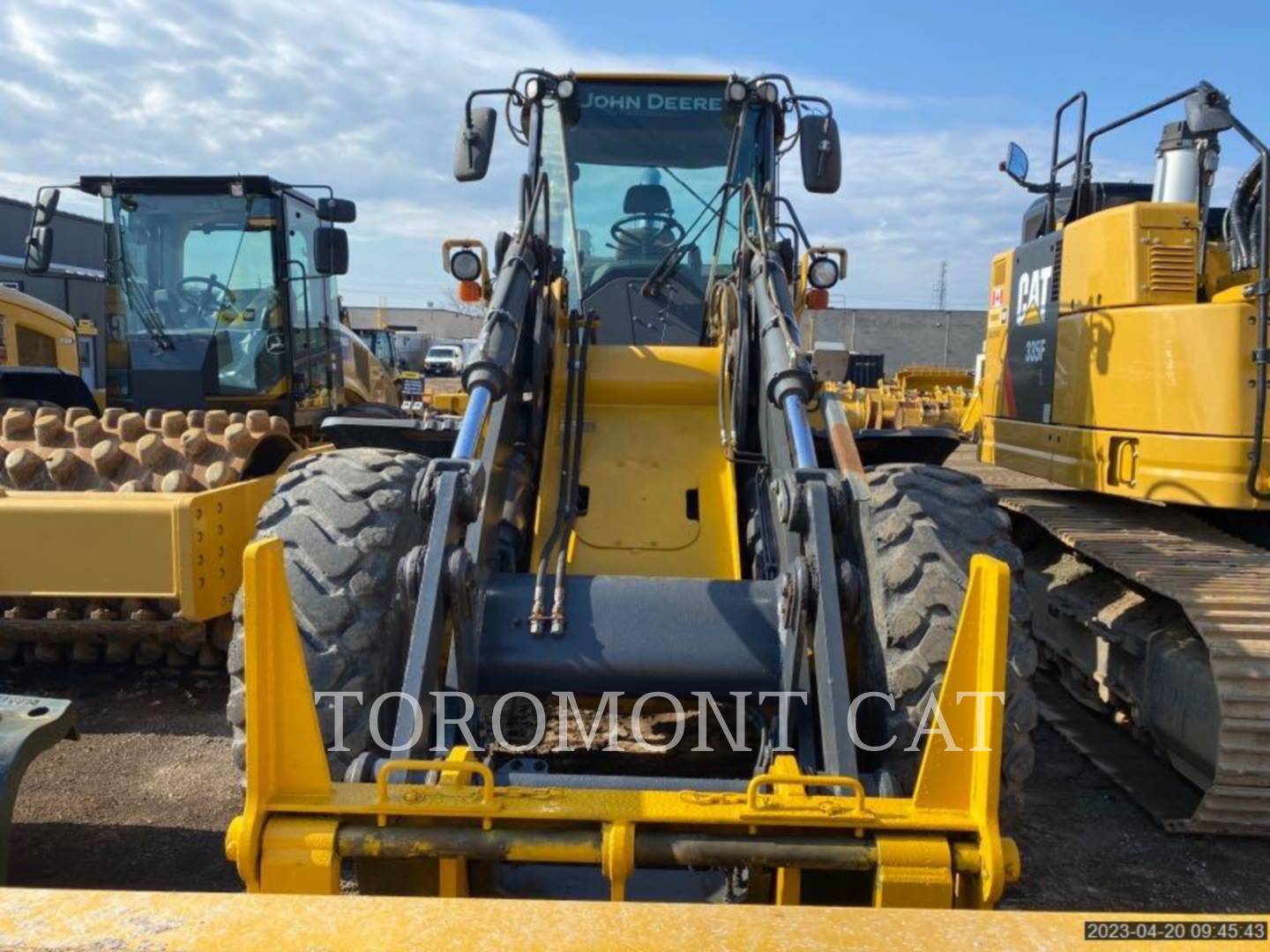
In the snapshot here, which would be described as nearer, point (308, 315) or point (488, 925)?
point (488, 925)

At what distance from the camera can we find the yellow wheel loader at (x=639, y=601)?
2307 millimetres

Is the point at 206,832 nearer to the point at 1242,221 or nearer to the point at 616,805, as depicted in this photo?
the point at 616,805

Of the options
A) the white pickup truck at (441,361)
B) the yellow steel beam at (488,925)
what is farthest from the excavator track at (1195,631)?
the white pickup truck at (441,361)

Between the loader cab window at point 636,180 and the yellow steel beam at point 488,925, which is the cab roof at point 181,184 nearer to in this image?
the loader cab window at point 636,180

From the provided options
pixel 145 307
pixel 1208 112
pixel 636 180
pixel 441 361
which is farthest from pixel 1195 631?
pixel 441 361

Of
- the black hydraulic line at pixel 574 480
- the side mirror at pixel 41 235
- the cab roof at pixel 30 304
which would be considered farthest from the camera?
the cab roof at pixel 30 304

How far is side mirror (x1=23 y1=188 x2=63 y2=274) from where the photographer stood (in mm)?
6469

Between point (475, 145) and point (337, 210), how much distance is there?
2920 mm

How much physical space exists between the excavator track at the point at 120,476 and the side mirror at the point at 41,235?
1.82m

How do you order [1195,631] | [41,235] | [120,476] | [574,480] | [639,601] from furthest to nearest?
[41,235] < [120,476] < [1195,631] < [574,480] < [639,601]

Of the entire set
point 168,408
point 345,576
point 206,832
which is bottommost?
point 206,832

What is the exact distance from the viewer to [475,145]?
15.1 feet

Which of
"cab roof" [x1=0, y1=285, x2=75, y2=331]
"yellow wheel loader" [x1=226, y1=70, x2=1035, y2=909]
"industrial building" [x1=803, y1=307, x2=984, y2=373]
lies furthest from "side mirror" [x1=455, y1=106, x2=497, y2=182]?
"industrial building" [x1=803, y1=307, x2=984, y2=373]

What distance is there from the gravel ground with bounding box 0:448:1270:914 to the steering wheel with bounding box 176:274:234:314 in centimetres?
290
